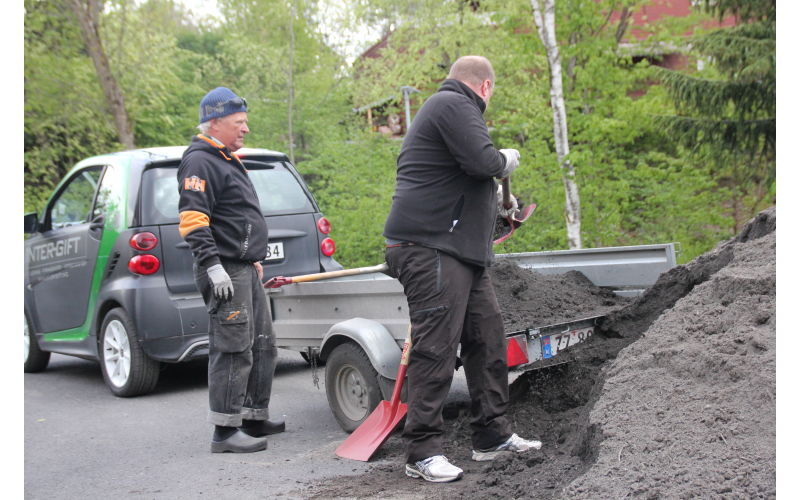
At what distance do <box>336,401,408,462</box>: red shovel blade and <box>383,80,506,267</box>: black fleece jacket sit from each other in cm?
105

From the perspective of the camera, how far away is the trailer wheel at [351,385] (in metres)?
5.04

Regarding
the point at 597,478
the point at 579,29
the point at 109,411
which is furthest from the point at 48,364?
the point at 579,29

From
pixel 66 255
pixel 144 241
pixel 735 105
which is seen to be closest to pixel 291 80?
pixel 735 105

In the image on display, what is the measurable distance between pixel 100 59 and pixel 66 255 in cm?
838

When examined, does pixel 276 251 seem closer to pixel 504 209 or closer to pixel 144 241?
pixel 144 241

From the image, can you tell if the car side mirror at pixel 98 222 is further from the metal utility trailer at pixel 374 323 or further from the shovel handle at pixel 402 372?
the shovel handle at pixel 402 372

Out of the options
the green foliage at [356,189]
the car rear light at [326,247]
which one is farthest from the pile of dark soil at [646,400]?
the green foliage at [356,189]

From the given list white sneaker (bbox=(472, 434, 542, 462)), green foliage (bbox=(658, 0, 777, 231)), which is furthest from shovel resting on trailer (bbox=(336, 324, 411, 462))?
green foliage (bbox=(658, 0, 777, 231))

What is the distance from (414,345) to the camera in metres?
4.36

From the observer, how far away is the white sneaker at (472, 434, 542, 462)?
4395mm

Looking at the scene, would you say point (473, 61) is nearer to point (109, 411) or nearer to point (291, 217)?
point (291, 217)

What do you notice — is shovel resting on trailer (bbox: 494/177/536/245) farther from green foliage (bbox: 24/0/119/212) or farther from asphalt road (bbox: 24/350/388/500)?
green foliage (bbox: 24/0/119/212)

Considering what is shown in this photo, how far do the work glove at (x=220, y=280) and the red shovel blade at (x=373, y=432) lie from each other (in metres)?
1.16

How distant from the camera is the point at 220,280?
4.90 meters
